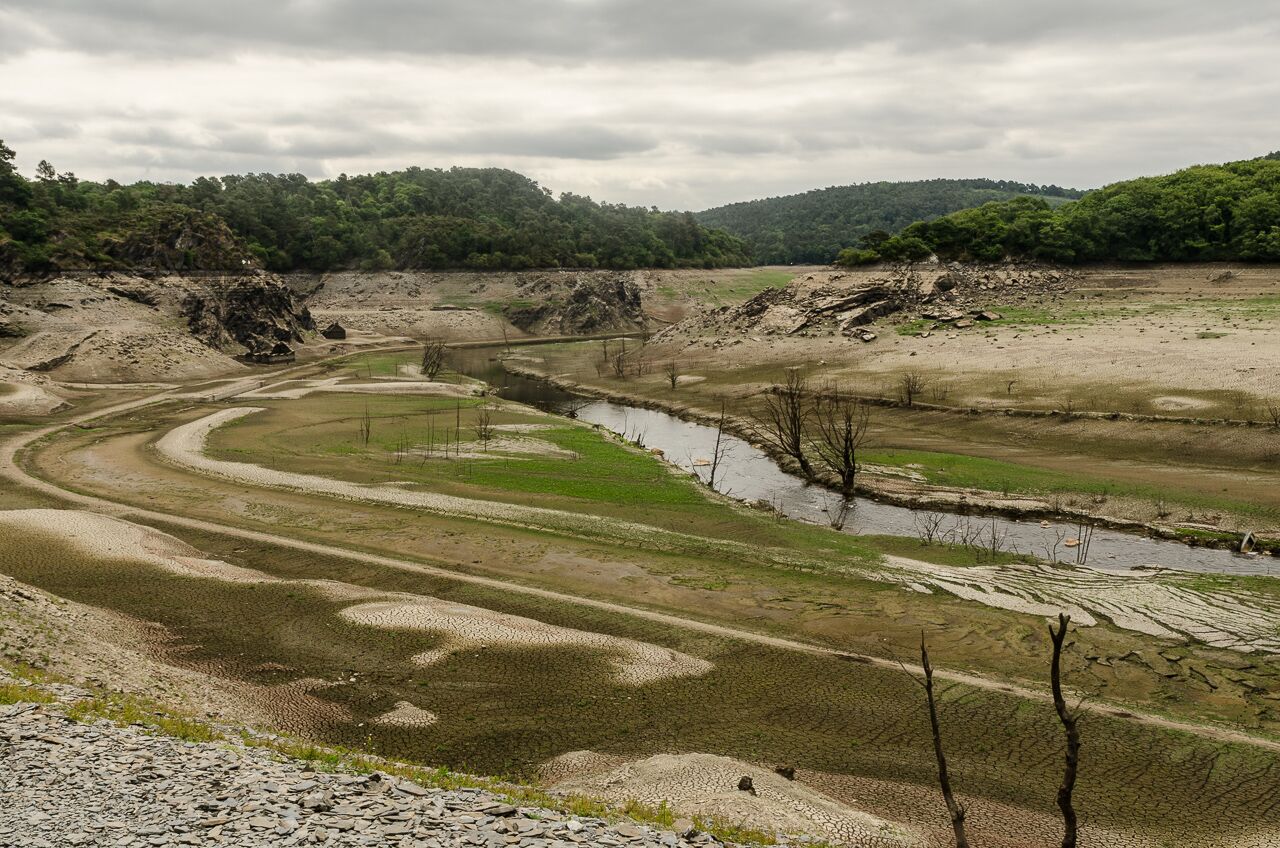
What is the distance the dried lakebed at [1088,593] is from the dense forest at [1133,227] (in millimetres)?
73099

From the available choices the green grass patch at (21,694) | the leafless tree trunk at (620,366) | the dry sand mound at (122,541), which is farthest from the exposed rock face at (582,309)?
the green grass patch at (21,694)

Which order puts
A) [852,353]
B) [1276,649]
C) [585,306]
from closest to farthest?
[1276,649] → [852,353] → [585,306]

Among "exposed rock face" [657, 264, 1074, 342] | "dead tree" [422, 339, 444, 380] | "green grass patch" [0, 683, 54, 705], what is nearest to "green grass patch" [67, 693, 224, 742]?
"green grass patch" [0, 683, 54, 705]

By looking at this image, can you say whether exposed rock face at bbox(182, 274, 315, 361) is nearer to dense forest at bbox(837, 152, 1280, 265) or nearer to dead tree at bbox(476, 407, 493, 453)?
dead tree at bbox(476, 407, 493, 453)

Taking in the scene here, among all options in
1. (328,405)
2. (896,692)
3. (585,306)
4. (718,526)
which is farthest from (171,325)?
(896,692)

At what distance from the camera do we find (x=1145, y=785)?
17891mm

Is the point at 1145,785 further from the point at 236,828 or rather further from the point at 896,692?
the point at 236,828

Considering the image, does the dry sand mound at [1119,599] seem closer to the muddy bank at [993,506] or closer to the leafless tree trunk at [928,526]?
the leafless tree trunk at [928,526]

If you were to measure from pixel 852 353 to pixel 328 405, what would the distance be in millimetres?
45518

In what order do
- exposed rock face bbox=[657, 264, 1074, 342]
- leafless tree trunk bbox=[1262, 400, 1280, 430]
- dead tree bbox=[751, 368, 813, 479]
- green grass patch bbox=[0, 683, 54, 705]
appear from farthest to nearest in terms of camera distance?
1. exposed rock face bbox=[657, 264, 1074, 342]
2. dead tree bbox=[751, 368, 813, 479]
3. leafless tree trunk bbox=[1262, 400, 1280, 430]
4. green grass patch bbox=[0, 683, 54, 705]

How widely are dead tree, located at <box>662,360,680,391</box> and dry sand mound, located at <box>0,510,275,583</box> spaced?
5036 centimetres

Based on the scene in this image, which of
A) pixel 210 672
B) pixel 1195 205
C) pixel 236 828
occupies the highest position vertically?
pixel 1195 205

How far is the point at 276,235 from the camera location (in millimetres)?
157125

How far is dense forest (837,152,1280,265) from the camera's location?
8856 centimetres
